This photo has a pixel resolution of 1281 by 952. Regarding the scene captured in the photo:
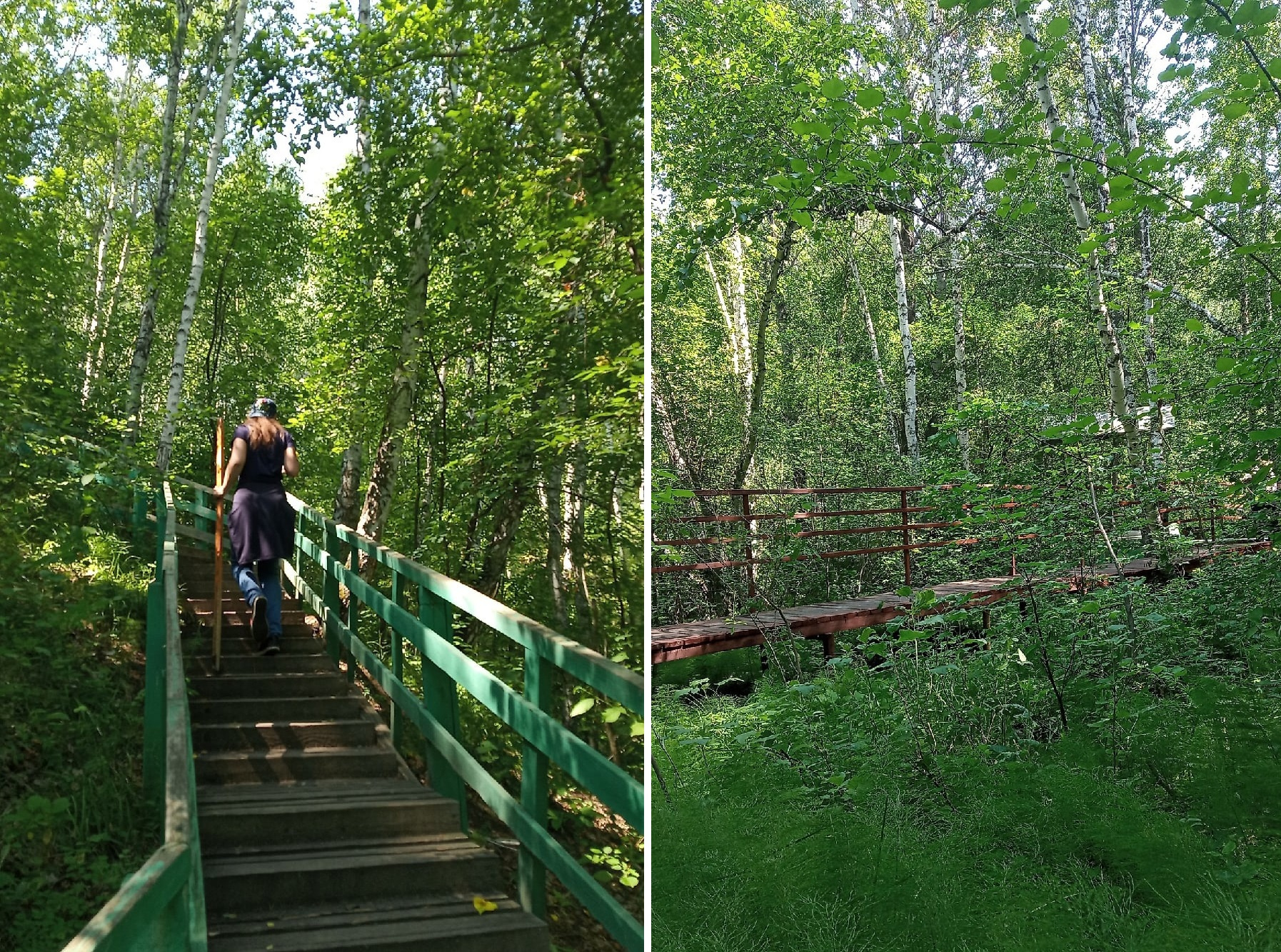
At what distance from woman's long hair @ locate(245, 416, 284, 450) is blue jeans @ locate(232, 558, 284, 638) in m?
0.73

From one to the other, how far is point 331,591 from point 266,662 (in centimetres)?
38

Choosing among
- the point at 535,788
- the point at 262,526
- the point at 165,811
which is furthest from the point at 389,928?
the point at 262,526

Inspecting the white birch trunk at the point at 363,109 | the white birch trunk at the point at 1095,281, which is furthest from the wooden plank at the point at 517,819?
the white birch trunk at the point at 363,109

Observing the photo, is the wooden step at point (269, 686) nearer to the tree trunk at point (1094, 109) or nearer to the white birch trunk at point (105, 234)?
the white birch trunk at point (105, 234)

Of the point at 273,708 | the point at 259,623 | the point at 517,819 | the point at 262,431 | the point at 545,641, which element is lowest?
the point at 273,708

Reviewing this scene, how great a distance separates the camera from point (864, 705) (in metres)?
1.46

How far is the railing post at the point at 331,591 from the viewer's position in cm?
335

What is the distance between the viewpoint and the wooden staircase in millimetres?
1739

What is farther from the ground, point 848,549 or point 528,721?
point 848,549

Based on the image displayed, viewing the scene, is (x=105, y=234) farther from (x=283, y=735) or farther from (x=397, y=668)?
(x=283, y=735)

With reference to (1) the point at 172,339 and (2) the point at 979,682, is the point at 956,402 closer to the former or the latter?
(2) the point at 979,682

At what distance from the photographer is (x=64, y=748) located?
1532mm

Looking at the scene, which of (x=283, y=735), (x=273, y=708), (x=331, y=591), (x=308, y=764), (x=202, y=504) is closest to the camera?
(x=202, y=504)

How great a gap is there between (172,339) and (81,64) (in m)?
0.57
